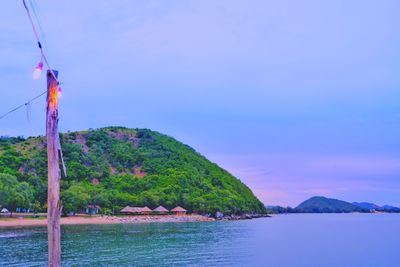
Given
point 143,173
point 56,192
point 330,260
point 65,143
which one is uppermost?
point 65,143

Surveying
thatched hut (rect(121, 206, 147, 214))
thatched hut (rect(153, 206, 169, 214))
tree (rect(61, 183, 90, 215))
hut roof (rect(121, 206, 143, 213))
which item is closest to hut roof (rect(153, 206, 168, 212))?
thatched hut (rect(153, 206, 169, 214))

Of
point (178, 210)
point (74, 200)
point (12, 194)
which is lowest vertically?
point (178, 210)

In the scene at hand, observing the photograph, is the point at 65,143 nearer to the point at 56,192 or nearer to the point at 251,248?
the point at 251,248

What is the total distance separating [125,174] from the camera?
13612cm

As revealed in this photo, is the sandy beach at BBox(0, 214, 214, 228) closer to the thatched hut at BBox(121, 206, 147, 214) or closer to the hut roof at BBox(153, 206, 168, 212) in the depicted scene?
the thatched hut at BBox(121, 206, 147, 214)

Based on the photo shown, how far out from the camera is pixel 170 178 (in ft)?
447

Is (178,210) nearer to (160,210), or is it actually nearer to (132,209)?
(160,210)

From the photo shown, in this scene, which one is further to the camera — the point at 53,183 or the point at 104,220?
the point at 104,220

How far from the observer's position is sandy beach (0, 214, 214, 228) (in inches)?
2912

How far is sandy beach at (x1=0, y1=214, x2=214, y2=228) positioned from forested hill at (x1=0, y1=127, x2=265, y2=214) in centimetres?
383

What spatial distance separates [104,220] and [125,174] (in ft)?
154

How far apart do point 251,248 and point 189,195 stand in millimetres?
82208

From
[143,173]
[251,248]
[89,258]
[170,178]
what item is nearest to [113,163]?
[143,173]

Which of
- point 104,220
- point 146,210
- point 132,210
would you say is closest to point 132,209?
point 132,210
